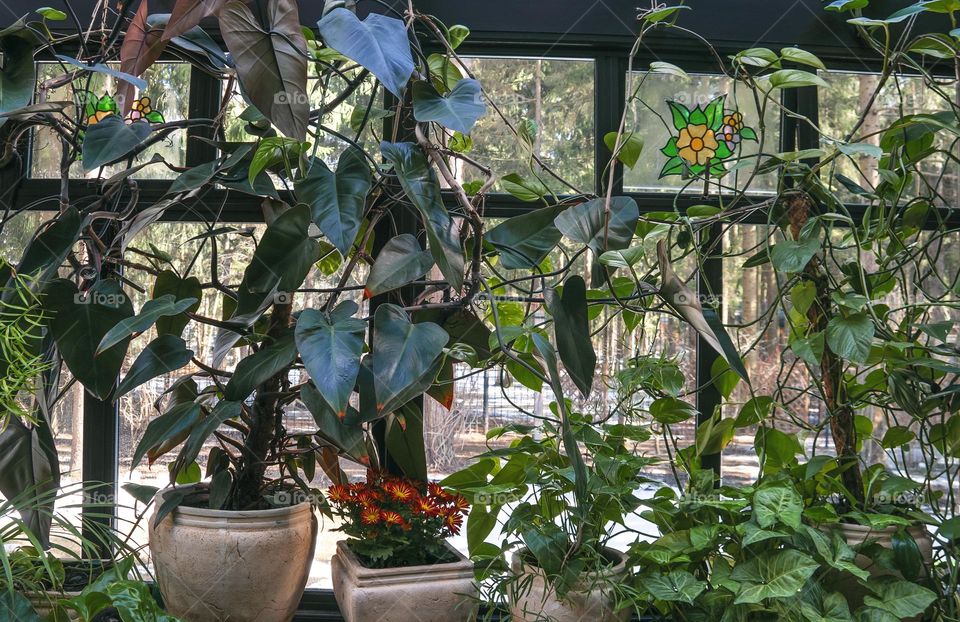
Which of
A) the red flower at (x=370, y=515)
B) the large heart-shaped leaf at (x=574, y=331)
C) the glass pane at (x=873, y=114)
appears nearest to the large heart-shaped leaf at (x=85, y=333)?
the red flower at (x=370, y=515)

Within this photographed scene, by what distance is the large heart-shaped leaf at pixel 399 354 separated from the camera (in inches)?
56.1

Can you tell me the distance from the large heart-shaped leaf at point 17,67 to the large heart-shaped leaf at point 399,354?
0.82 metres

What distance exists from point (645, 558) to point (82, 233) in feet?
4.65

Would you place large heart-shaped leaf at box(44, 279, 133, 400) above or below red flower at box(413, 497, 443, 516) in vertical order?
above

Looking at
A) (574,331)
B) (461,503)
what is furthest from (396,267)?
(461,503)

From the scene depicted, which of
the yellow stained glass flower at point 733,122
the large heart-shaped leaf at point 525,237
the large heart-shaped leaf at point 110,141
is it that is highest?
the yellow stained glass flower at point 733,122

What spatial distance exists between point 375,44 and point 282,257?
461 millimetres

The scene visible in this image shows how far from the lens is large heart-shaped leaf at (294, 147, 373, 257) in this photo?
146cm

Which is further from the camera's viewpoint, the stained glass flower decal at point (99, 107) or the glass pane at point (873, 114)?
the glass pane at point (873, 114)

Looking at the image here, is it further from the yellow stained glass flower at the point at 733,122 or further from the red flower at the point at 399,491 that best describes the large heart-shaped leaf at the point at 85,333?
the yellow stained glass flower at the point at 733,122

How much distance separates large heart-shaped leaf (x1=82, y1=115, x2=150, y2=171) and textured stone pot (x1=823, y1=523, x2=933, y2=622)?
1706mm

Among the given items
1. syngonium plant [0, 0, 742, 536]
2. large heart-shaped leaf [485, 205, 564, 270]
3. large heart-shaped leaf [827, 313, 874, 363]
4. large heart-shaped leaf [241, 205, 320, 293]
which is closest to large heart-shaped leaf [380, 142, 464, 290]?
syngonium plant [0, 0, 742, 536]

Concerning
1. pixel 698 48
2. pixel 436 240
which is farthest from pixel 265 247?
pixel 698 48

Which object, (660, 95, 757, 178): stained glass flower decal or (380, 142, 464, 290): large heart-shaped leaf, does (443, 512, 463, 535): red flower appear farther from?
(660, 95, 757, 178): stained glass flower decal
